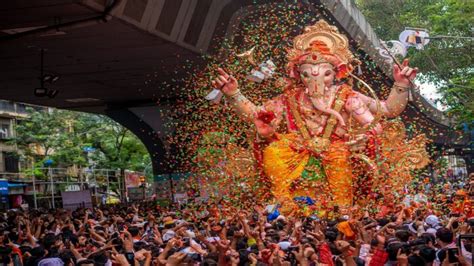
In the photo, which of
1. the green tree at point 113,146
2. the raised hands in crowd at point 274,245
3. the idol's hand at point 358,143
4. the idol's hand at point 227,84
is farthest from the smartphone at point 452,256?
the green tree at point 113,146

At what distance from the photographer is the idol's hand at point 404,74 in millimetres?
13547

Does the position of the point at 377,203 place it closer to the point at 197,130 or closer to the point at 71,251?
the point at 197,130

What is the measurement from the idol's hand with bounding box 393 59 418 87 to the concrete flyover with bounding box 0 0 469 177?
8.15 ft

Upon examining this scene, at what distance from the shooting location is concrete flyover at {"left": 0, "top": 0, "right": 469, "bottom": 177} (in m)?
12.5

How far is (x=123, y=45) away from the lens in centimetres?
1522

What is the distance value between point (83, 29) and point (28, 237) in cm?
359

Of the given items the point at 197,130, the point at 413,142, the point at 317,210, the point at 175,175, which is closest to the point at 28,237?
the point at 317,210

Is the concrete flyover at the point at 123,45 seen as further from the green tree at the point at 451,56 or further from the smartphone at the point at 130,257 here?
the smartphone at the point at 130,257

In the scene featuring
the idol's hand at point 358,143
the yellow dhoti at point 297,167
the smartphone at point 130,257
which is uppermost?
the idol's hand at point 358,143

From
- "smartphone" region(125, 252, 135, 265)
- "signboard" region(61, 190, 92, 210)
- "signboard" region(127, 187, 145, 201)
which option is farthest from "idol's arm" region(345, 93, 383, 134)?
"signboard" region(127, 187, 145, 201)

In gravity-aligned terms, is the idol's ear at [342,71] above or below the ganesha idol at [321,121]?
above

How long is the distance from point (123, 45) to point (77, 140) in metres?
24.0

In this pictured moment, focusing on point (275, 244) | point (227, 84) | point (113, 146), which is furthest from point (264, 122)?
point (113, 146)

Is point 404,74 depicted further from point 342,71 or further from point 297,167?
point 297,167
